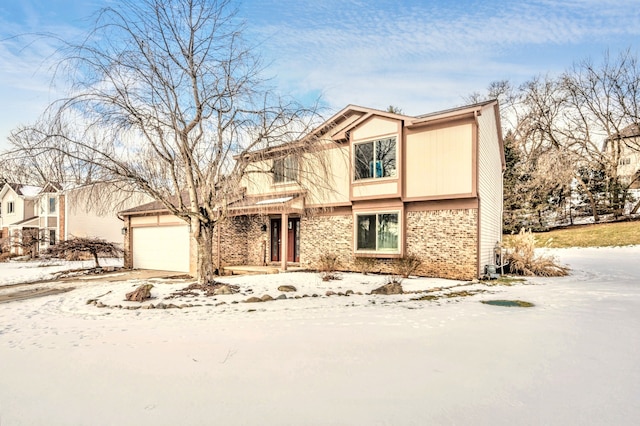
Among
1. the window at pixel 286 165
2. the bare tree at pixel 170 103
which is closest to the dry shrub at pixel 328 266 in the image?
the window at pixel 286 165

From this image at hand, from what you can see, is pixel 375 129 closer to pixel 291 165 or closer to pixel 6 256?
pixel 291 165

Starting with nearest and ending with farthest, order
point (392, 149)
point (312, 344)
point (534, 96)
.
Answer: point (312, 344) < point (392, 149) < point (534, 96)

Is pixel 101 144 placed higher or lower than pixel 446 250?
higher

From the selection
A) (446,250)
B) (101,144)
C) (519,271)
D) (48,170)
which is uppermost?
(101,144)

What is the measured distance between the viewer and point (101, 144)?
898 centimetres

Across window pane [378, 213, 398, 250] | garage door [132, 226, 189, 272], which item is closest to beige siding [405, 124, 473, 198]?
window pane [378, 213, 398, 250]

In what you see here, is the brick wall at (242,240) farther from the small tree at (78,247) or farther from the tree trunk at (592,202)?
the tree trunk at (592,202)

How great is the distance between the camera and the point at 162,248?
17.2 metres

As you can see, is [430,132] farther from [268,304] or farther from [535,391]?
[535,391]

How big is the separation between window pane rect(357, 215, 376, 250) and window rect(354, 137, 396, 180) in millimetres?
1491

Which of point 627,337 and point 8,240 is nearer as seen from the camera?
point 627,337

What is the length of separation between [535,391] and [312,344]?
109 inches

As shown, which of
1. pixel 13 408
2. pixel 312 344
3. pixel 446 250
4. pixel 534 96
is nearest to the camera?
pixel 13 408

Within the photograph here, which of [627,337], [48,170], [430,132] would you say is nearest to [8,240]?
[48,170]
